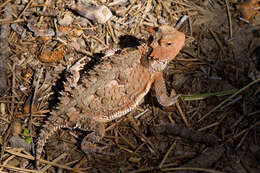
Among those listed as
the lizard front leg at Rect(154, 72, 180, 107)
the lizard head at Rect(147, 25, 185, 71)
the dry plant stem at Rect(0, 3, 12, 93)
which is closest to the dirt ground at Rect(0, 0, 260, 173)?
the dry plant stem at Rect(0, 3, 12, 93)

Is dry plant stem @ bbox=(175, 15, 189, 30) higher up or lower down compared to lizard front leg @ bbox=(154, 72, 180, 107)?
higher up

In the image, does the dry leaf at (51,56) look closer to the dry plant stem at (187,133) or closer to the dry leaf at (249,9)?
the dry plant stem at (187,133)

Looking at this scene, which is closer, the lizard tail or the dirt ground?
the lizard tail

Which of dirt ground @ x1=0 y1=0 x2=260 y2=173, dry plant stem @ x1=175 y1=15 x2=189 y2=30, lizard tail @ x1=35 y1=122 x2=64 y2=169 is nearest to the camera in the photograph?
lizard tail @ x1=35 y1=122 x2=64 y2=169

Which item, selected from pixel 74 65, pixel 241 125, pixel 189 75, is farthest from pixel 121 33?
pixel 241 125

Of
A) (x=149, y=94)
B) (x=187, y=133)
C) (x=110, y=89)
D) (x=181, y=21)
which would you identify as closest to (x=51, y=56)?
(x=110, y=89)

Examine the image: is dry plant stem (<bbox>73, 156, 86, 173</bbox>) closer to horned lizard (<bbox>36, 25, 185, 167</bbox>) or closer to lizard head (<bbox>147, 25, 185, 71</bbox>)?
horned lizard (<bbox>36, 25, 185, 167</bbox>)

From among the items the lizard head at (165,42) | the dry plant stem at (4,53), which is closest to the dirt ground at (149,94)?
the dry plant stem at (4,53)

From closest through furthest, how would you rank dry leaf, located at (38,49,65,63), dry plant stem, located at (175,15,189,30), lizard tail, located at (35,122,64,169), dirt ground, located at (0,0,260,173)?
lizard tail, located at (35,122,64,169)
dirt ground, located at (0,0,260,173)
dry leaf, located at (38,49,65,63)
dry plant stem, located at (175,15,189,30)
